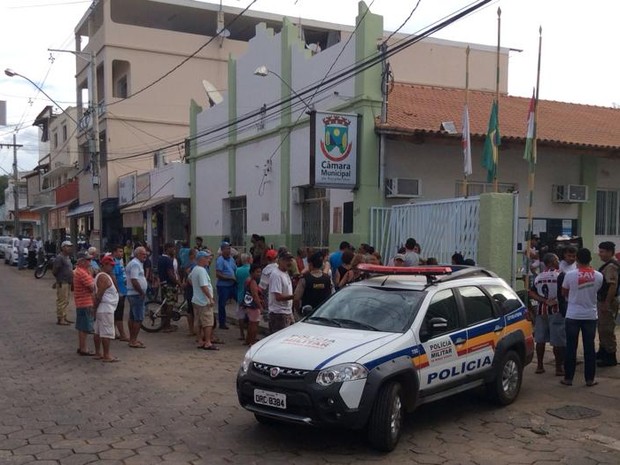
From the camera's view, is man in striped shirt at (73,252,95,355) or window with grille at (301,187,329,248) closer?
man in striped shirt at (73,252,95,355)

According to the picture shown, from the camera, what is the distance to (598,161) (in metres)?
15.9

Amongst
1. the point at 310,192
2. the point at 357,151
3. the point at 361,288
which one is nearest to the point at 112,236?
the point at 310,192

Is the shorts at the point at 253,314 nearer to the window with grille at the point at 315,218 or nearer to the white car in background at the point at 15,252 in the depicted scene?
the window with grille at the point at 315,218

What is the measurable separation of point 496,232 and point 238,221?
10.6 metres

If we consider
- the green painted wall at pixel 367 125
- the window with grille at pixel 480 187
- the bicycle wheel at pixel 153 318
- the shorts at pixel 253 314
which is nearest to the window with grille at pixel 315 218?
the green painted wall at pixel 367 125

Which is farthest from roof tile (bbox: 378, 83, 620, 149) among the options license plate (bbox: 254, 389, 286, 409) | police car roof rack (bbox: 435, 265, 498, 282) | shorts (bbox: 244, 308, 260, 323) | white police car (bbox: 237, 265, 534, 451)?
license plate (bbox: 254, 389, 286, 409)

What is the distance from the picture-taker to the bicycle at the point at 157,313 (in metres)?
12.4

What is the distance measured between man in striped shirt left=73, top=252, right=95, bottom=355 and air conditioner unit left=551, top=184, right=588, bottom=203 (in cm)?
1100

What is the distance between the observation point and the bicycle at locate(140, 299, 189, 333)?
12.4m

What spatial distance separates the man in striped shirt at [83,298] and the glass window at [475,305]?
588 centimetres

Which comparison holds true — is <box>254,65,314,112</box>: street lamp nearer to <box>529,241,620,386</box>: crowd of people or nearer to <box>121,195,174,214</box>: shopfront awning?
<box>121,195,174,214</box>: shopfront awning

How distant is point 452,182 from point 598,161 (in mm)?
4522

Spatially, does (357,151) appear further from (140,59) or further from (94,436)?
(140,59)

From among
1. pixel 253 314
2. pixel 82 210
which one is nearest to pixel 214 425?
pixel 253 314
